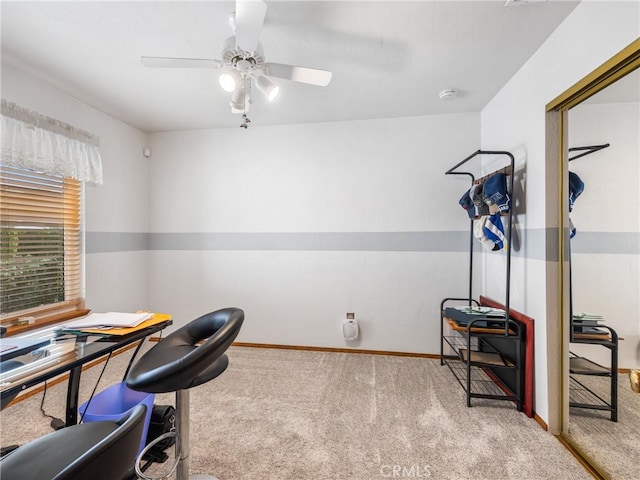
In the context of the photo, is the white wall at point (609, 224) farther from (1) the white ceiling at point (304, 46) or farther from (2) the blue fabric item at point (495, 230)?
(1) the white ceiling at point (304, 46)

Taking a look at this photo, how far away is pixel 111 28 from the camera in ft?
5.58

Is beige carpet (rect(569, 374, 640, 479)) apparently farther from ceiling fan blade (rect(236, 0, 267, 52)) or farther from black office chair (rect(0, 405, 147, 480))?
ceiling fan blade (rect(236, 0, 267, 52))

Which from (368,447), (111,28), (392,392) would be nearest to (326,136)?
(111,28)

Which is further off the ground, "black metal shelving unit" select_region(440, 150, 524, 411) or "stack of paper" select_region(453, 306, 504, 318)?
"stack of paper" select_region(453, 306, 504, 318)

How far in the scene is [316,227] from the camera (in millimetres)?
3131

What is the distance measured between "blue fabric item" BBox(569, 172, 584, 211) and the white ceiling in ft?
2.94

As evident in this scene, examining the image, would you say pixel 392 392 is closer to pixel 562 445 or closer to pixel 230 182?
pixel 562 445

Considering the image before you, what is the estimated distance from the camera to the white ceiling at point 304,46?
5.11ft

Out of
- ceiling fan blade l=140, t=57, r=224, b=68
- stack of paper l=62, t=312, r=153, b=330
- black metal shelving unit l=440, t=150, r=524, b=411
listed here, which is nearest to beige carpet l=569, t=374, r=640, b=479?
black metal shelving unit l=440, t=150, r=524, b=411

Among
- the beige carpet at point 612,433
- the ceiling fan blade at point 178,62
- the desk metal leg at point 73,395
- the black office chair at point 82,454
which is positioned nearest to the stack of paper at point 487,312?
the beige carpet at point 612,433

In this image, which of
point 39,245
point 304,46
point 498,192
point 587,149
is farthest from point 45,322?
point 587,149

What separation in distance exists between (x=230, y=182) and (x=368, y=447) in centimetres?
281

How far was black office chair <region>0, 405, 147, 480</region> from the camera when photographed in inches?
22.9

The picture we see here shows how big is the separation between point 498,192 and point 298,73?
5.20ft
